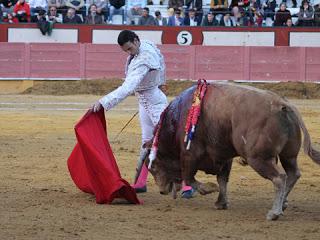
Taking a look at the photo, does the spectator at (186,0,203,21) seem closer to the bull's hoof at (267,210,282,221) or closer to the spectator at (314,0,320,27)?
the spectator at (314,0,320,27)

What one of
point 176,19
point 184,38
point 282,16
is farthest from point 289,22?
point 176,19

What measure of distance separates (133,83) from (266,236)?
6.10 ft

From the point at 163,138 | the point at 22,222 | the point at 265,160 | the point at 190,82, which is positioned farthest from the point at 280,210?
the point at 190,82

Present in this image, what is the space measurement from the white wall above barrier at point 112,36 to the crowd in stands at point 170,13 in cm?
24

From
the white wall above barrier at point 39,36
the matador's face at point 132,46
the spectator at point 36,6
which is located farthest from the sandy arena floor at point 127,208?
the spectator at point 36,6

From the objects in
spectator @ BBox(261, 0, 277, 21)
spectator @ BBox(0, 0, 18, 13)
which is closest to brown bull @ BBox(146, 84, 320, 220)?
spectator @ BBox(261, 0, 277, 21)

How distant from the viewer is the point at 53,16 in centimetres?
2144

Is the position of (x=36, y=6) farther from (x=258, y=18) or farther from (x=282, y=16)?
(x=282, y=16)

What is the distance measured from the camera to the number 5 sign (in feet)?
70.1

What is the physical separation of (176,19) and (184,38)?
1.67ft

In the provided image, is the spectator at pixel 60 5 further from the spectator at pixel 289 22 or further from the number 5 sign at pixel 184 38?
the spectator at pixel 289 22

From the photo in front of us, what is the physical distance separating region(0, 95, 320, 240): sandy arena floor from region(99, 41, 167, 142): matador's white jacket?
702mm

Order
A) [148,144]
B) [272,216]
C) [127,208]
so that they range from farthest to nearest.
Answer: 1. [148,144]
2. [127,208]
3. [272,216]

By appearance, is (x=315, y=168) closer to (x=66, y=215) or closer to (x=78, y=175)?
(x=78, y=175)
